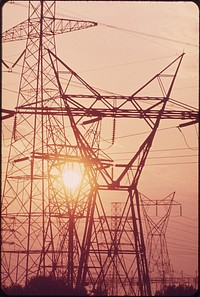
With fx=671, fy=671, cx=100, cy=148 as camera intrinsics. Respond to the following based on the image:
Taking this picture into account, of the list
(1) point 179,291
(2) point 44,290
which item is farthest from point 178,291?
(2) point 44,290

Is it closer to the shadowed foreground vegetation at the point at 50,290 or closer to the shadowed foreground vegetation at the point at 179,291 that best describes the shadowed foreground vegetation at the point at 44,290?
the shadowed foreground vegetation at the point at 50,290

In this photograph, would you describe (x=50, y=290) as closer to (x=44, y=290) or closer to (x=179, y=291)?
(x=44, y=290)

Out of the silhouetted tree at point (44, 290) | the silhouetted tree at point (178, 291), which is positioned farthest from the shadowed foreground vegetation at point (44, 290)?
the silhouetted tree at point (178, 291)

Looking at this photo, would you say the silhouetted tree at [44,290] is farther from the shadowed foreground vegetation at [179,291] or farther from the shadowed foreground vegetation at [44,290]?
the shadowed foreground vegetation at [179,291]

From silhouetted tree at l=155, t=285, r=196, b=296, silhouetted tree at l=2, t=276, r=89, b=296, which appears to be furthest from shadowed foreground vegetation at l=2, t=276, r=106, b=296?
silhouetted tree at l=155, t=285, r=196, b=296

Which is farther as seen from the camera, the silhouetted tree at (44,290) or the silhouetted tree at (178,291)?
the silhouetted tree at (178,291)

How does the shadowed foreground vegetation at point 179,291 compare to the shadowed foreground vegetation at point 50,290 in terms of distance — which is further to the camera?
the shadowed foreground vegetation at point 179,291

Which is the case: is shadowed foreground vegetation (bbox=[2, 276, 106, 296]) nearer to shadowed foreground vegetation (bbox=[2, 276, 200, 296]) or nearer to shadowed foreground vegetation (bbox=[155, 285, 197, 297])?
shadowed foreground vegetation (bbox=[2, 276, 200, 296])

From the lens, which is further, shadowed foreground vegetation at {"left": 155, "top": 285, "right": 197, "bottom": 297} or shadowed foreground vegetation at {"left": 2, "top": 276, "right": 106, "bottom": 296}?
shadowed foreground vegetation at {"left": 155, "top": 285, "right": 197, "bottom": 297}

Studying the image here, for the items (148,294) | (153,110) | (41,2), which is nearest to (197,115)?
(153,110)

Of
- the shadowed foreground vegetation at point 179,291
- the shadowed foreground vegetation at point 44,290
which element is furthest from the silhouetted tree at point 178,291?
the shadowed foreground vegetation at point 44,290

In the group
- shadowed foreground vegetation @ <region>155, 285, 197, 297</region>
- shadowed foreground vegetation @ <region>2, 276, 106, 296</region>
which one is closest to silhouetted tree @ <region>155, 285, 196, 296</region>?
shadowed foreground vegetation @ <region>155, 285, 197, 297</region>
